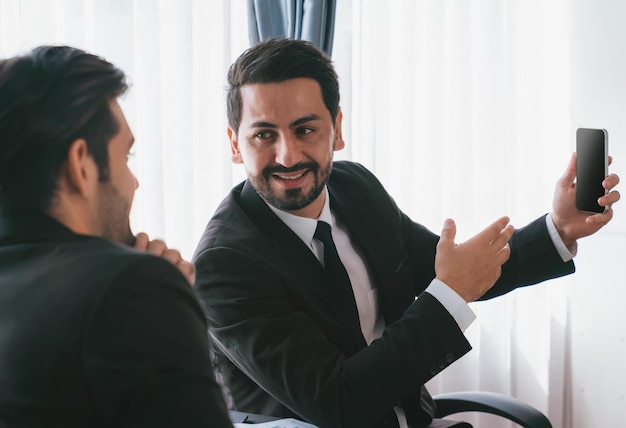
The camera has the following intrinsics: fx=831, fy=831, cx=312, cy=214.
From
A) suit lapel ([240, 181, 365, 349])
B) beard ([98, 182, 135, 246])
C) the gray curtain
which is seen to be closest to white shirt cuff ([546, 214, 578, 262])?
suit lapel ([240, 181, 365, 349])

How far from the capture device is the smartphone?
184 cm

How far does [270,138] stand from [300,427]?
61 centimetres

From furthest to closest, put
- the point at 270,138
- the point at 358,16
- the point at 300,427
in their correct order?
1. the point at 358,16
2. the point at 270,138
3. the point at 300,427

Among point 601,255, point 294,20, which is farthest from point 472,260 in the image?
point 294,20

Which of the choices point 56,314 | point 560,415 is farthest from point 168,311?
point 560,415

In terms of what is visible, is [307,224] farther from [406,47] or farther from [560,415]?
[560,415]

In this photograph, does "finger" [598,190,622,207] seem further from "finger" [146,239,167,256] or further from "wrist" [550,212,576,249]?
"finger" [146,239,167,256]

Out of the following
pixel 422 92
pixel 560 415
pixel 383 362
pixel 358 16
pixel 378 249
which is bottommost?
pixel 560 415

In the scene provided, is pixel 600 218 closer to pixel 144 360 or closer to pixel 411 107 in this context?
pixel 411 107

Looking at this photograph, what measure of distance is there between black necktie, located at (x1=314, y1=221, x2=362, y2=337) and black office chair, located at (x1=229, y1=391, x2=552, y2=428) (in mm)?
267

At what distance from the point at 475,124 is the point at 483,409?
115 centimetres

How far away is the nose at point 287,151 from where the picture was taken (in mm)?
1745

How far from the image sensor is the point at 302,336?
5.28 ft

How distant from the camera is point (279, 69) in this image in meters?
1.76
